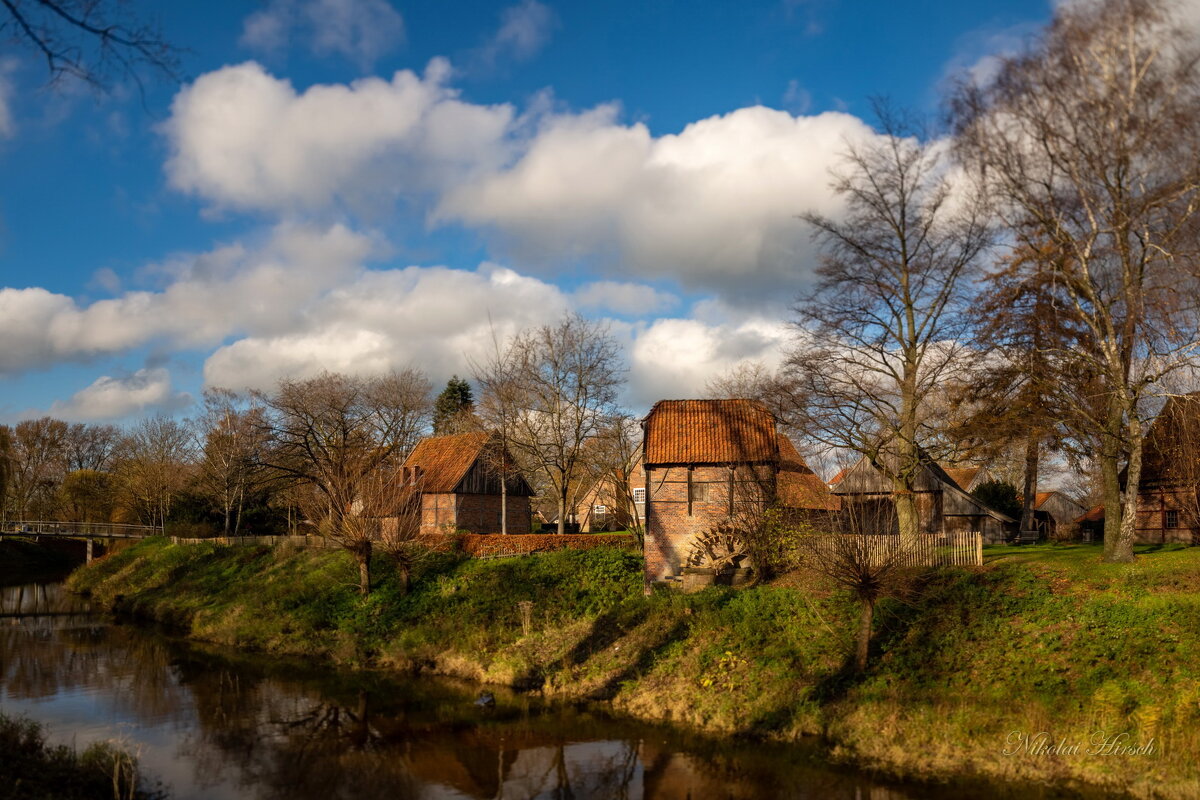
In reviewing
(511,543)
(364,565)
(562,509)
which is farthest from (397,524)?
(562,509)

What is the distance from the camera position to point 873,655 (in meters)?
17.2

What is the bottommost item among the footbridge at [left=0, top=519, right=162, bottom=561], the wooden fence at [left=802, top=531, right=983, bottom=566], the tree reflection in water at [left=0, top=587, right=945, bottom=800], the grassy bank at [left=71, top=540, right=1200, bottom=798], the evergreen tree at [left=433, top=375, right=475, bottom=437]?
the tree reflection in water at [left=0, top=587, right=945, bottom=800]

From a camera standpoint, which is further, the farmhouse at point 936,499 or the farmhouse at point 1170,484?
the farmhouse at point 936,499

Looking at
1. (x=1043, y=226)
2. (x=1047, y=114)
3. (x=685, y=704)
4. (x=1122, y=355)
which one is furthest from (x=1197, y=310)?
(x=685, y=704)

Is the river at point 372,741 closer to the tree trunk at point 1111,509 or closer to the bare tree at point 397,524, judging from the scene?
the bare tree at point 397,524

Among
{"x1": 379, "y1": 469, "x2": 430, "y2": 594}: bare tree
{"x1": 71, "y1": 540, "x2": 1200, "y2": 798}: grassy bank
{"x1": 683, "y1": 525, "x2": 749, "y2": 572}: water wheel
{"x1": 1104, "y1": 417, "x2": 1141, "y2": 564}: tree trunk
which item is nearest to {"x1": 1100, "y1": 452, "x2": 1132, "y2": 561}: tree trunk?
{"x1": 1104, "y1": 417, "x2": 1141, "y2": 564}: tree trunk

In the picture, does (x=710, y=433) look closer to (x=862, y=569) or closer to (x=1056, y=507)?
Result: (x=862, y=569)

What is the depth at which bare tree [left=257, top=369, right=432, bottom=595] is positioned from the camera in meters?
27.5

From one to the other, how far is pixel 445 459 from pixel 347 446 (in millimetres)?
6001

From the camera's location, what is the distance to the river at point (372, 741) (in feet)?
43.7

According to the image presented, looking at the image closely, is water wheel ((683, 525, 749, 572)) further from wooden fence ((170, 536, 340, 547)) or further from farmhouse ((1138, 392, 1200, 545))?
wooden fence ((170, 536, 340, 547))

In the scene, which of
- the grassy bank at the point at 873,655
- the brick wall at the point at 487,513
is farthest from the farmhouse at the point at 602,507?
the grassy bank at the point at 873,655

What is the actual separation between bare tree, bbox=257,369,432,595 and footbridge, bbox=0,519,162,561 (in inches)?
501

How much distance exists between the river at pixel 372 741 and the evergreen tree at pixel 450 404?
39006mm
